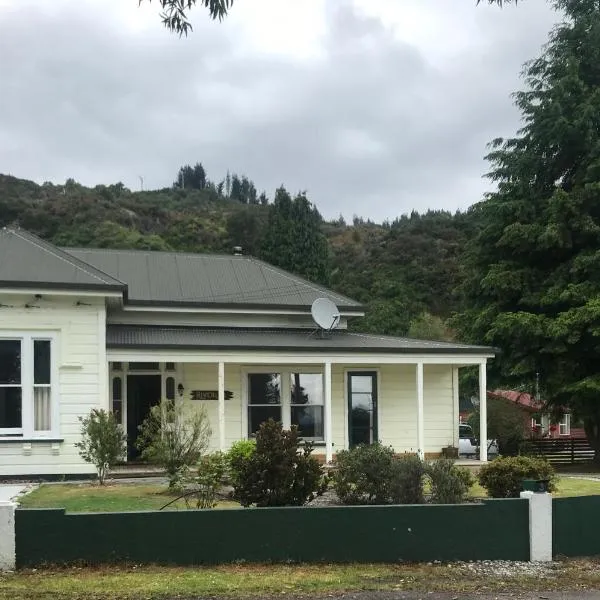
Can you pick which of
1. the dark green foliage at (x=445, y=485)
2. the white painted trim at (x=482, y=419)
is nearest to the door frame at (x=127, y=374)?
the white painted trim at (x=482, y=419)

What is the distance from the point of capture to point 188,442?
520 inches

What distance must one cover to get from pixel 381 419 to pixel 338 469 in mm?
9178

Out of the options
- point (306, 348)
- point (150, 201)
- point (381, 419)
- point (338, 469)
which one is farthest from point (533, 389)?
point (150, 201)

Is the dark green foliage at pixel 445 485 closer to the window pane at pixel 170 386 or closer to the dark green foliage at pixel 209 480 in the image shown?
the dark green foliage at pixel 209 480

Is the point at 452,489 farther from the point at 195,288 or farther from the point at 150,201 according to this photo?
the point at 150,201

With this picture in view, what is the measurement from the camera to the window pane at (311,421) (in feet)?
66.8

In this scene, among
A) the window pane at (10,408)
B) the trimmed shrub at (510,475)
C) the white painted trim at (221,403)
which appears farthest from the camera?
the white painted trim at (221,403)

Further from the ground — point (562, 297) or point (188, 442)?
point (562, 297)

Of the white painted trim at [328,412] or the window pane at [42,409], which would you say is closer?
the window pane at [42,409]

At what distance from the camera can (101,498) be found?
506 inches

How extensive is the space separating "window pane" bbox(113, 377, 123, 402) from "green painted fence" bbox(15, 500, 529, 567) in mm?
10512

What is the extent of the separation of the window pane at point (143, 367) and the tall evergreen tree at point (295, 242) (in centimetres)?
3825

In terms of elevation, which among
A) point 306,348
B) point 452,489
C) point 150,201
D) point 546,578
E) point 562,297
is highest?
point 150,201

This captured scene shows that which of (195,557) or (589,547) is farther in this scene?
(589,547)
